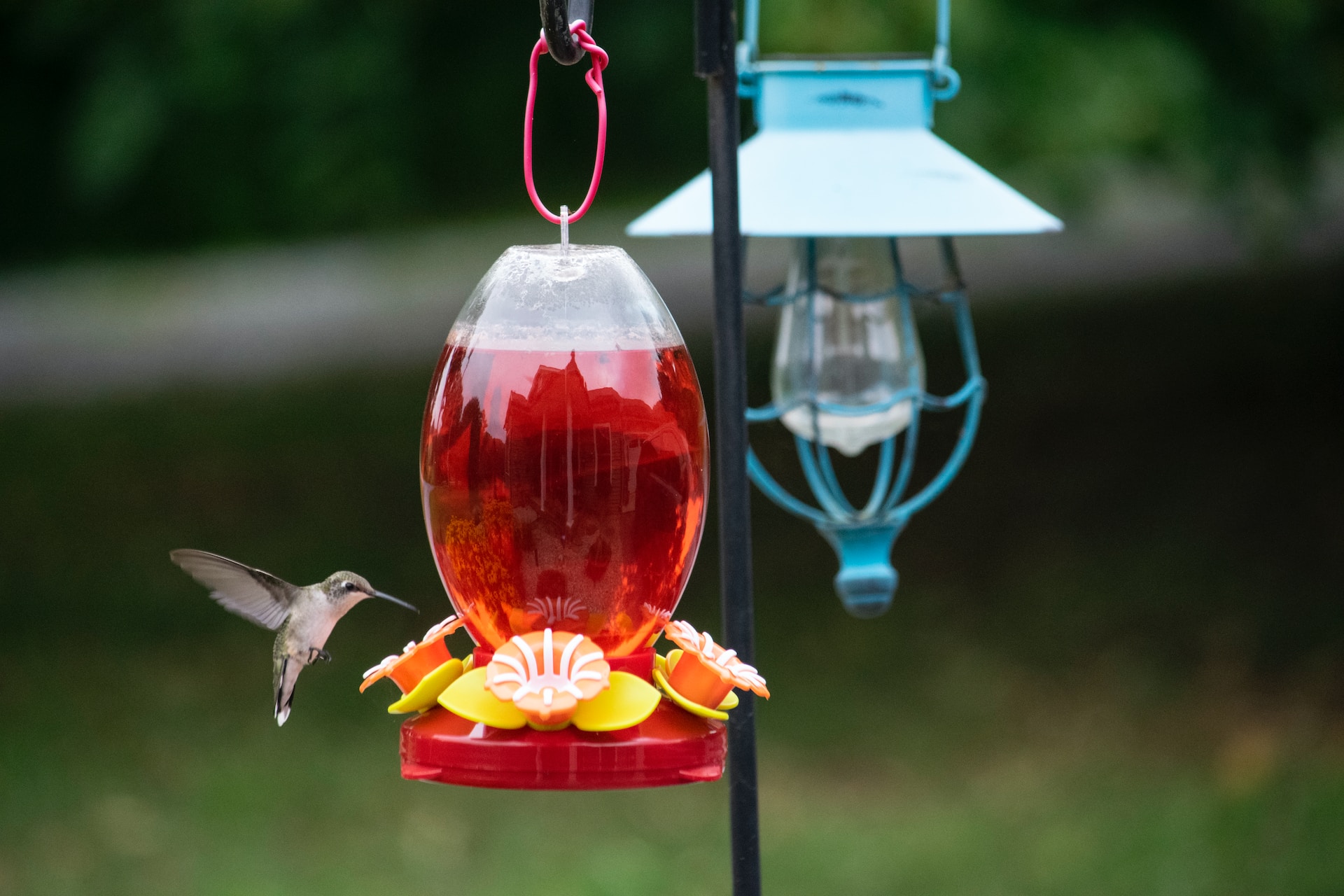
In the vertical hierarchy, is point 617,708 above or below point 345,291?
above

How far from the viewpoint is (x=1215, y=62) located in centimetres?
683

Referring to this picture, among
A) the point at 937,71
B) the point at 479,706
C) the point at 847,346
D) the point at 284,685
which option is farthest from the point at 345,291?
the point at 479,706

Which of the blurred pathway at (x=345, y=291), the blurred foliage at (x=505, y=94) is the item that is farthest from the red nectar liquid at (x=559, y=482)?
the blurred pathway at (x=345, y=291)

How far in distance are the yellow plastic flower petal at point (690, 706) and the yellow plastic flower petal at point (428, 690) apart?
0.30 metres

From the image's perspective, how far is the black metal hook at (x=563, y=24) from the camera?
1.99 meters

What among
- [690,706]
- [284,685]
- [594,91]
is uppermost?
[594,91]

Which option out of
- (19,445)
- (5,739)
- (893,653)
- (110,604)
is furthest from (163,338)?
(893,653)

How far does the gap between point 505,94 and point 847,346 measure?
4.37 m

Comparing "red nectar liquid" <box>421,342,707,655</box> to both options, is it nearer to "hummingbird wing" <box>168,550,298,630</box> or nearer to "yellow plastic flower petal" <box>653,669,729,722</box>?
"yellow plastic flower petal" <box>653,669,729,722</box>

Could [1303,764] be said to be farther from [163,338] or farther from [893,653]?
[163,338]

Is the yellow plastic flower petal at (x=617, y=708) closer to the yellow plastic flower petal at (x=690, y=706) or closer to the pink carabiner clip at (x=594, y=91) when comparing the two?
the yellow plastic flower petal at (x=690, y=706)

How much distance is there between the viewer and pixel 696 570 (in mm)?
9445

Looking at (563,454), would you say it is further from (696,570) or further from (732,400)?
(696,570)

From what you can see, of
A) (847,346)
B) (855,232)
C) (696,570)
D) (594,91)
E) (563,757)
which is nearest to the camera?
(563,757)
